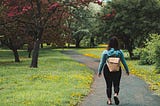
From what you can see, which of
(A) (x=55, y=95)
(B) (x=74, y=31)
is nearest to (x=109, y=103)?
(A) (x=55, y=95)

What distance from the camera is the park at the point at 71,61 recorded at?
1251cm

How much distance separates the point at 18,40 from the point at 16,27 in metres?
5.68

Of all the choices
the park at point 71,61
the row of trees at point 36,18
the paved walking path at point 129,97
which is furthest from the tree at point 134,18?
the paved walking path at point 129,97

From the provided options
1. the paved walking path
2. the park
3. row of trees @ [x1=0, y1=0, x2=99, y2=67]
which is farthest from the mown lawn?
row of trees @ [x1=0, y1=0, x2=99, y2=67]

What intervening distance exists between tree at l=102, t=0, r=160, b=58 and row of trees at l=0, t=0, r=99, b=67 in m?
5.13

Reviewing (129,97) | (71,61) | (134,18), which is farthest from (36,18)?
(129,97)

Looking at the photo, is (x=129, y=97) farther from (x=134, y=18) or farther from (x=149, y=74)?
(x=134, y=18)

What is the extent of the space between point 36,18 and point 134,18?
1399 cm

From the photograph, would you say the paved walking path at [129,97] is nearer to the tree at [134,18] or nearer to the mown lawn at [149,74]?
the mown lawn at [149,74]

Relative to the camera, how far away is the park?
12508 mm

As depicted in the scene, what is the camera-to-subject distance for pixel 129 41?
42.6 metres

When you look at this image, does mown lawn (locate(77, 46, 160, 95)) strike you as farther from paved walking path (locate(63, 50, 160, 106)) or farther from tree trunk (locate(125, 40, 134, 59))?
tree trunk (locate(125, 40, 134, 59))

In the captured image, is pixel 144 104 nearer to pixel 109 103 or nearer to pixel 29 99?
pixel 109 103

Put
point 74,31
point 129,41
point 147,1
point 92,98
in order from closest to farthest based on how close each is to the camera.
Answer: point 92,98
point 147,1
point 129,41
point 74,31
